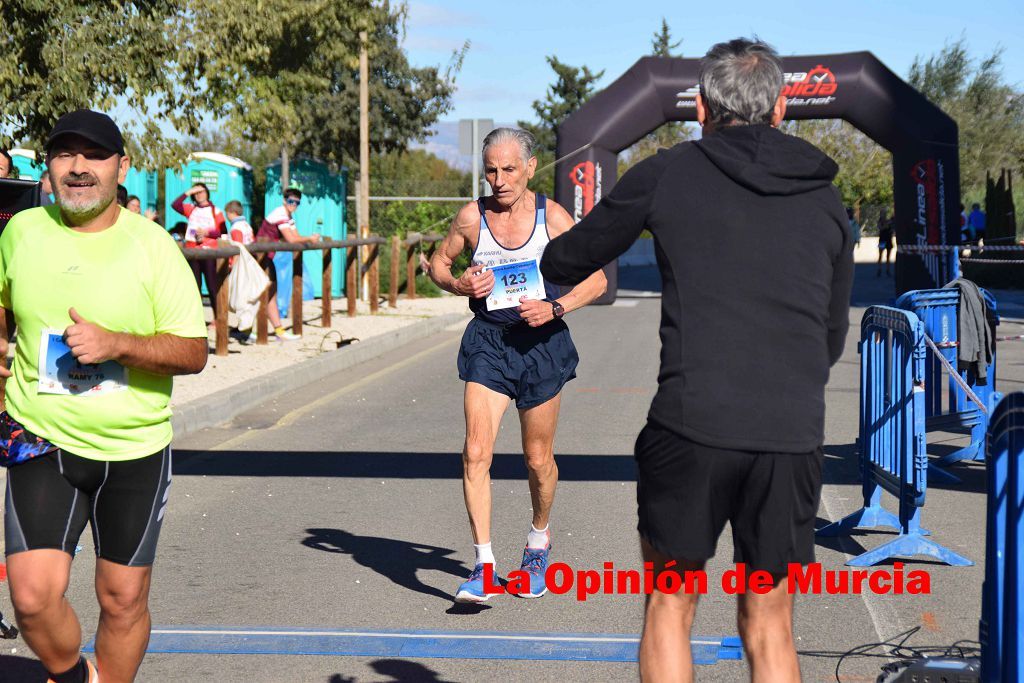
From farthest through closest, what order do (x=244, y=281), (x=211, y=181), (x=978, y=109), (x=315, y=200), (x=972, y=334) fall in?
(x=978, y=109) < (x=315, y=200) < (x=211, y=181) < (x=244, y=281) < (x=972, y=334)

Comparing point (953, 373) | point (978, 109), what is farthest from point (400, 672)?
point (978, 109)

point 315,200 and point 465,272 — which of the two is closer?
point 465,272

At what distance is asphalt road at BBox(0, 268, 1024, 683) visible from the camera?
4.93 m

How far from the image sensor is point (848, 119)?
23.5 meters

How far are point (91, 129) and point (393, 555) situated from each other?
10.5 ft

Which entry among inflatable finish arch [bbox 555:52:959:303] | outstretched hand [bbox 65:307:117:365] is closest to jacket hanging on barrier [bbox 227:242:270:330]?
inflatable finish arch [bbox 555:52:959:303]

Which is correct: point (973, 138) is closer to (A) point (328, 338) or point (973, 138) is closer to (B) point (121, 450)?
(A) point (328, 338)

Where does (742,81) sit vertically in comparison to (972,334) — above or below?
above

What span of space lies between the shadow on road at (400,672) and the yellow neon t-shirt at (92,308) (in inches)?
46.2

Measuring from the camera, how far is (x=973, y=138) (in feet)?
192

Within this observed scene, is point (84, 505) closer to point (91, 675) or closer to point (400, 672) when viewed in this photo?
point (91, 675)

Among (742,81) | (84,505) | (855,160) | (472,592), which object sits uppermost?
(855,160)

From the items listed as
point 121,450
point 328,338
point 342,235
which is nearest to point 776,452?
point 121,450

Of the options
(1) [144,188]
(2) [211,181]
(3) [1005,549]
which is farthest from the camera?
(2) [211,181]
